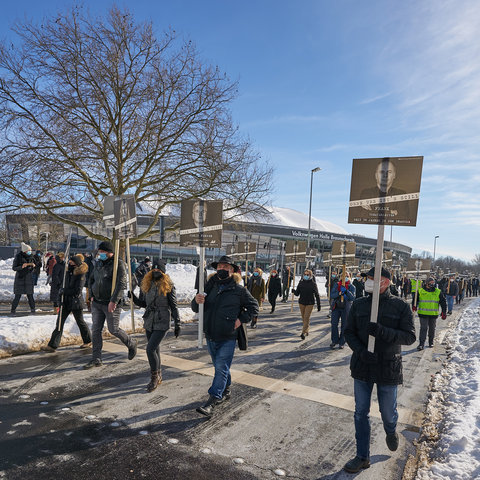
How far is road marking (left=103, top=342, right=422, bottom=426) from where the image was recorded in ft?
15.9

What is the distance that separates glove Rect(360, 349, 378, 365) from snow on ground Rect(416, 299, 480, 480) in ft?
3.50

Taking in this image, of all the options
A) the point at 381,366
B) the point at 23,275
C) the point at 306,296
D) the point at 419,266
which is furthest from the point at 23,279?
the point at 419,266

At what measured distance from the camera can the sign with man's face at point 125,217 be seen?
780 centimetres

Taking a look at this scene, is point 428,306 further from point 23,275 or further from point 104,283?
point 23,275

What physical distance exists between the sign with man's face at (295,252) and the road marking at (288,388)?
41.7ft

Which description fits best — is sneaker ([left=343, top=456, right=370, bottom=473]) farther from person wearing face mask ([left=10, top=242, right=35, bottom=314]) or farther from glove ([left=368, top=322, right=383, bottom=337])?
person wearing face mask ([left=10, top=242, right=35, bottom=314])

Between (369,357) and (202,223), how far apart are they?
16.8 feet

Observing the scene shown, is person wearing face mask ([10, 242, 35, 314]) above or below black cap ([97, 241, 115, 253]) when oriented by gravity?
below

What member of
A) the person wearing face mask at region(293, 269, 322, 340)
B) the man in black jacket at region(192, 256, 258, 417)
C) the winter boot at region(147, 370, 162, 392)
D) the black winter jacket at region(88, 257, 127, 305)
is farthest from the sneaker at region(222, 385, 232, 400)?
the person wearing face mask at region(293, 269, 322, 340)

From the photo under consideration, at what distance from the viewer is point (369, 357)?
3.46 m

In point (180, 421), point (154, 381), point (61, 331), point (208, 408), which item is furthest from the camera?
point (61, 331)

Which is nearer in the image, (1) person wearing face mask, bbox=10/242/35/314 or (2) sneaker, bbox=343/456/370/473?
(2) sneaker, bbox=343/456/370/473

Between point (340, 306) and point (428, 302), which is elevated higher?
point (428, 302)

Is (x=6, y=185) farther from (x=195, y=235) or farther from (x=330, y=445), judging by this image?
(x=330, y=445)
